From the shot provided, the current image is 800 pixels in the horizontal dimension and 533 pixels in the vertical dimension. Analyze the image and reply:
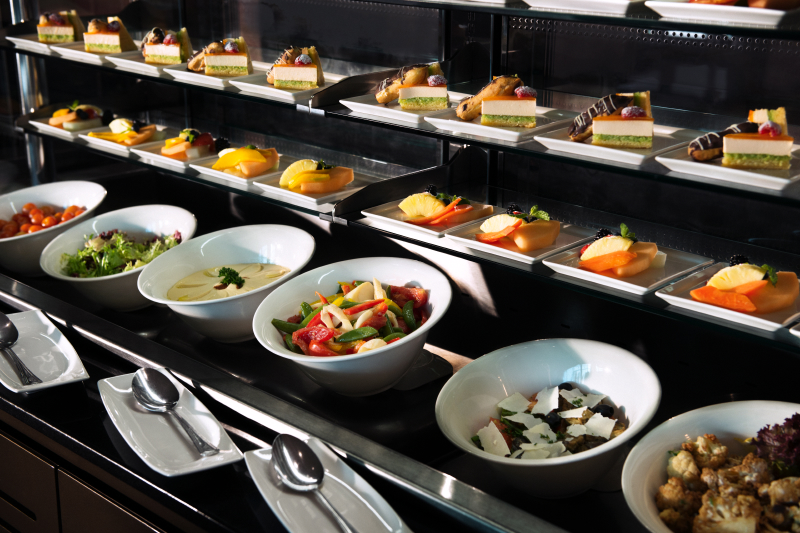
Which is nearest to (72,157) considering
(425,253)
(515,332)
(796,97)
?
(425,253)

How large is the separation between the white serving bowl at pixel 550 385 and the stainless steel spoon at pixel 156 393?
0.53m

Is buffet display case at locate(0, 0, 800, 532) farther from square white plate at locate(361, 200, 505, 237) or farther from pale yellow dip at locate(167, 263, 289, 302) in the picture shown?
pale yellow dip at locate(167, 263, 289, 302)

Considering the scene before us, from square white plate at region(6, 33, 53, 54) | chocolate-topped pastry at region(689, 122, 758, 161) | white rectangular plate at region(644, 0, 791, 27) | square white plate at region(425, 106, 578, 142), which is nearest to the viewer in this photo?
white rectangular plate at region(644, 0, 791, 27)

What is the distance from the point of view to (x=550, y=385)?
150 centimetres

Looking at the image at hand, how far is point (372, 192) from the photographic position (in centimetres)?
173

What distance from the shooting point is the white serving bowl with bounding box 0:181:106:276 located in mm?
2227

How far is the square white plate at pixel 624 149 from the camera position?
1272 mm

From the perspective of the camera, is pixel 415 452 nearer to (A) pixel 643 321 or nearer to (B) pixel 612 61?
(A) pixel 643 321

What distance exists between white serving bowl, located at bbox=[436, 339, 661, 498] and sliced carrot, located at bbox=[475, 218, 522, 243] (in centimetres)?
22

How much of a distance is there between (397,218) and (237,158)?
2.03ft

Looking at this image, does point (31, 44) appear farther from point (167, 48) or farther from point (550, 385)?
Answer: point (550, 385)

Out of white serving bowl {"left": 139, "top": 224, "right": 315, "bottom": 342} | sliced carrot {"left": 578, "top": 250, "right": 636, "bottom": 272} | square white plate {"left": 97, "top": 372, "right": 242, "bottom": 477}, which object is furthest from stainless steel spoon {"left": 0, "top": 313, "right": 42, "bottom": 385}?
sliced carrot {"left": 578, "top": 250, "right": 636, "bottom": 272}

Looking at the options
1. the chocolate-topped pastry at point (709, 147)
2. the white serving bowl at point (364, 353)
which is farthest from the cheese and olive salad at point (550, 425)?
the chocolate-topped pastry at point (709, 147)

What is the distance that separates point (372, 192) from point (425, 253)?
267 mm
